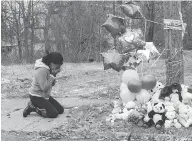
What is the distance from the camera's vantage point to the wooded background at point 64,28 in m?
17.6

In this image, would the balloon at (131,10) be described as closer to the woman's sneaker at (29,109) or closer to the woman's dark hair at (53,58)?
the woman's dark hair at (53,58)

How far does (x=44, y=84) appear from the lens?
198 inches

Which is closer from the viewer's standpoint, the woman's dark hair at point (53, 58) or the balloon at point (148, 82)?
the balloon at point (148, 82)

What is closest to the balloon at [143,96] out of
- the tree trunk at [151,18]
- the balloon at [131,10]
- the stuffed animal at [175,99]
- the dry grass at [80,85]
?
the stuffed animal at [175,99]

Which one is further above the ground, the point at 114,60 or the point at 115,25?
the point at 115,25

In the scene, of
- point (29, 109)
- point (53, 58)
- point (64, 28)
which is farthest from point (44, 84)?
point (64, 28)

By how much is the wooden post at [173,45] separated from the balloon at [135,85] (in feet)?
2.20

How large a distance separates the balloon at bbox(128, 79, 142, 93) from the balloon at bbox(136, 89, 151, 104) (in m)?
0.07

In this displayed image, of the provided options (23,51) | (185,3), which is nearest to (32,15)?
(23,51)

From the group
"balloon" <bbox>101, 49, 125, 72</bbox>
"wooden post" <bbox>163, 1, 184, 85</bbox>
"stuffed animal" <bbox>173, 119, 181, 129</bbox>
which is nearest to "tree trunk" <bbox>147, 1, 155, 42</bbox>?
"wooden post" <bbox>163, 1, 184, 85</bbox>

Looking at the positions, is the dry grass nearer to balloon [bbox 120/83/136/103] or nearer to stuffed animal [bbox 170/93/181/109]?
balloon [bbox 120/83/136/103]

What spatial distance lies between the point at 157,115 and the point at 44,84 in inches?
74.0

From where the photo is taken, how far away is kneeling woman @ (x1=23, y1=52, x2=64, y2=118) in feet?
16.4

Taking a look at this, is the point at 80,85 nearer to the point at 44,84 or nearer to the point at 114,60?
the point at 44,84
